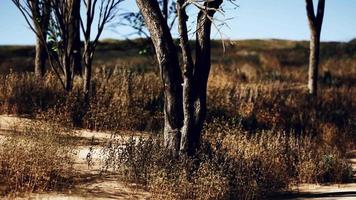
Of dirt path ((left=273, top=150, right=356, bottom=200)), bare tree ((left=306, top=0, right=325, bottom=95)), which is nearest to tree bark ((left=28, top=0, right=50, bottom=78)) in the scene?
dirt path ((left=273, top=150, right=356, bottom=200))

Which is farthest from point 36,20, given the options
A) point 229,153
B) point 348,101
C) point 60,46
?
point 348,101

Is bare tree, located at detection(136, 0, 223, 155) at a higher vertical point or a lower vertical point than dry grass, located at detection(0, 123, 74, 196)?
higher

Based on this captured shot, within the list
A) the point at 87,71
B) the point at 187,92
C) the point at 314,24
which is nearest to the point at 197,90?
the point at 187,92

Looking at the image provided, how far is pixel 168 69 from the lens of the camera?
836 cm

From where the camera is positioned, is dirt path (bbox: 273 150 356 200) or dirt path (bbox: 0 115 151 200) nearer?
dirt path (bbox: 0 115 151 200)

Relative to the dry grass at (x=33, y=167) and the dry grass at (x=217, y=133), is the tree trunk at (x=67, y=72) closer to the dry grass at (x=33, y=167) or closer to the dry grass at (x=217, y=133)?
the dry grass at (x=217, y=133)

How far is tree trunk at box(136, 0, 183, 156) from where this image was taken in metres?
8.33

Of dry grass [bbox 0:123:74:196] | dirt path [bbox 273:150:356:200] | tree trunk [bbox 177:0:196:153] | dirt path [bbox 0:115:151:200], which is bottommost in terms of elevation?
dirt path [bbox 273:150:356:200]

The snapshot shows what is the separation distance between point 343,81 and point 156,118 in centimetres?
1466

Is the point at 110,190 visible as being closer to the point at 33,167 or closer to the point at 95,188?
the point at 95,188

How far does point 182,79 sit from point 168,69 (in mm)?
323

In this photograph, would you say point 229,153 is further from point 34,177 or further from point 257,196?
point 34,177

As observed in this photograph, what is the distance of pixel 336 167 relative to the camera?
32.3ft

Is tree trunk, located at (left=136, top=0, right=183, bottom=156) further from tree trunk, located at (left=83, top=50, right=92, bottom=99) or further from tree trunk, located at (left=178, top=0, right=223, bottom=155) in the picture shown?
tree trunk, located at (left=83, top=50, right=92, bottom=99)
